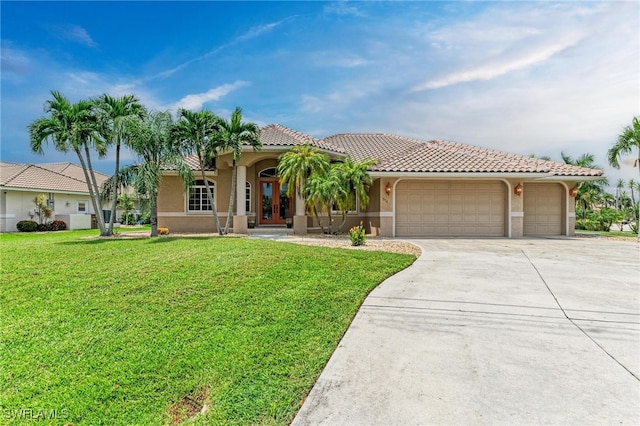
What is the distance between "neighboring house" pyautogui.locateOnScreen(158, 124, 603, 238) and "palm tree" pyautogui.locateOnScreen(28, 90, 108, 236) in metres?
4.33

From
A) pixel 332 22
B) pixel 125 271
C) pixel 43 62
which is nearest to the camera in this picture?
pixel 125 271

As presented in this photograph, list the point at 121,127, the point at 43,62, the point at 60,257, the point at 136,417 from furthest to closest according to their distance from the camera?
the point at 43,62 < the point at 121,127 < the point at 60,257 < the point at 136,417

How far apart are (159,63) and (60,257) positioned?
11.7 m

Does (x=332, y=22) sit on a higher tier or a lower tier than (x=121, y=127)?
higher

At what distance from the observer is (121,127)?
1360 cm

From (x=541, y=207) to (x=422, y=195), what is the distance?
7.19 m

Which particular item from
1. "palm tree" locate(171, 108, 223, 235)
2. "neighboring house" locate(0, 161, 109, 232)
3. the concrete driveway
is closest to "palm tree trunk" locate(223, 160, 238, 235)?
"palm tree" locate(171, 108, 223, 235)

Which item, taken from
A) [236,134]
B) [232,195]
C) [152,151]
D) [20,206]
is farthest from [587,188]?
[20,206]

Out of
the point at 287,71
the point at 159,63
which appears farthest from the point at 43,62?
the point at 287,71

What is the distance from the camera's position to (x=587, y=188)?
2781 centimetres

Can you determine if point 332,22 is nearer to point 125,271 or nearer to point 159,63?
point 159,63

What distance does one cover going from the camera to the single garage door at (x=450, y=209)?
16.4 meters

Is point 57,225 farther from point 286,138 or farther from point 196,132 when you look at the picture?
point 286,138

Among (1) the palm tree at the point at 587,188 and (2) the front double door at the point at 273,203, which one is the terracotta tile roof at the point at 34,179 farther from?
(1) the palm tree at the point at 587,188
